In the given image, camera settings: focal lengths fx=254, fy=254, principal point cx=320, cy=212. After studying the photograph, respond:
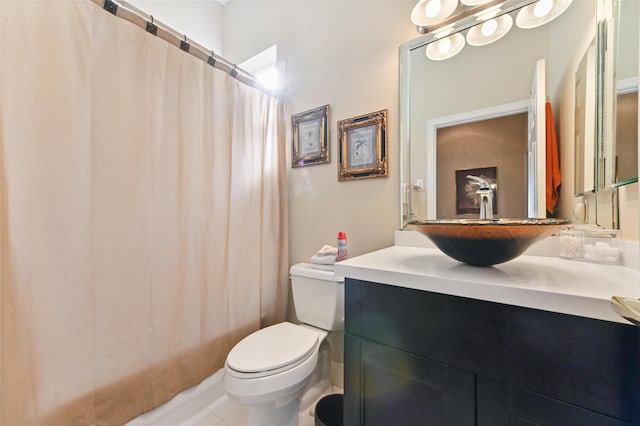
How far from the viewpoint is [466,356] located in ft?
2.11

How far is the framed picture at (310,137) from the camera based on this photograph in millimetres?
1660

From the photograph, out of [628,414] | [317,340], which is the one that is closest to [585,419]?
[628,414]

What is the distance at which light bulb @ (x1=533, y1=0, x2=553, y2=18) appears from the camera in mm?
1032

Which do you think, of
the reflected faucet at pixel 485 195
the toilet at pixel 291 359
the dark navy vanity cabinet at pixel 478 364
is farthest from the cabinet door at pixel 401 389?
the reflected faucet at pixel 485 195

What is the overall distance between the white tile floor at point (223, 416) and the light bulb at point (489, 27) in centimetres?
209

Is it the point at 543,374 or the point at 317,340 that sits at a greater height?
the point at 543,374

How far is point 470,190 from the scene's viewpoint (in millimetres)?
1180

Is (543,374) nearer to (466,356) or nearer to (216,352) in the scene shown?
(466,356)

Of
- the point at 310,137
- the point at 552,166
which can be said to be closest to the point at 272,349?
the point at 310,137

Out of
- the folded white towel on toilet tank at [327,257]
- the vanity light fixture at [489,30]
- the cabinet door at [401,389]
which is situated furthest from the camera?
the folded white towel on toilet tank at [327,257]

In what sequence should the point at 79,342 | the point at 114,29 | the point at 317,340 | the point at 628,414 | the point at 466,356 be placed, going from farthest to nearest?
the point at 317,340
the point at 114,29
the point at 79,342
the point at 466,356
the point at 628,414

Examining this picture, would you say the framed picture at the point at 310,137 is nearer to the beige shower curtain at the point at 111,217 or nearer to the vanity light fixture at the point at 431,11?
the beige shower curtain at the point at 111,217

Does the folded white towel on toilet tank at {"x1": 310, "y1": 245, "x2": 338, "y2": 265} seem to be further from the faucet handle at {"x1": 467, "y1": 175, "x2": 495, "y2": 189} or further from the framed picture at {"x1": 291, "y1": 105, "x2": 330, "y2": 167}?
the faucet handle at {"x1": 467, "y1": 175, "x2": 495, "y2": 189}

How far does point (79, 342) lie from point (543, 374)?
149cm
